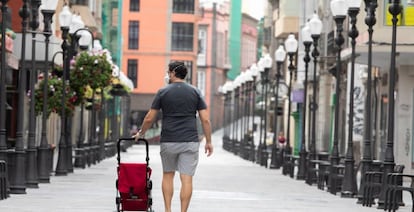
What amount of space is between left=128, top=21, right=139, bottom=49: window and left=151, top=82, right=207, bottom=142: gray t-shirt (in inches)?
4809

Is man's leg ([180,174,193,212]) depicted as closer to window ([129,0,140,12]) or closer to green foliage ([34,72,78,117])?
green foliage ([34,72,78,117])

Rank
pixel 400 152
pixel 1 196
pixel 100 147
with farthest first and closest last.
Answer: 1. pixel 100 147
2. pixel 400 152
3. pixel 1 196

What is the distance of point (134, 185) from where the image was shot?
19.2m

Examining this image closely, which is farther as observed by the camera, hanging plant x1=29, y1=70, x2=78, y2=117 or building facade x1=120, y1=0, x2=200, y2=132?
building facade x1=120, y1=0, x2=200, y2=132

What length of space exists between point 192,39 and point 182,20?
6.93ft

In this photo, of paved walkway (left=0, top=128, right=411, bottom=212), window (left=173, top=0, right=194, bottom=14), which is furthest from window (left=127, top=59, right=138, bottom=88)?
paved walkway (left=0, top=128, right=411, bottom=212)

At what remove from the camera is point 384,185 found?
26.8 m

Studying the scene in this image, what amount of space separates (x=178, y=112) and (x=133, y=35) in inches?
4835

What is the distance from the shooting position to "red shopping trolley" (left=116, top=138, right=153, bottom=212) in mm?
19156

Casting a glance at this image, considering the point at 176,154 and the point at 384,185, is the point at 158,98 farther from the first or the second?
the point at 384,185

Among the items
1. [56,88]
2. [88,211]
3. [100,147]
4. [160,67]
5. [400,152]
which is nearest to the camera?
[88,211]

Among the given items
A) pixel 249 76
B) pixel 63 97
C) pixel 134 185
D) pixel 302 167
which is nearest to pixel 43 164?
pixel 63 97

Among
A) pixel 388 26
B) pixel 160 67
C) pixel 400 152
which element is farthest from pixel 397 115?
pixel 160 67

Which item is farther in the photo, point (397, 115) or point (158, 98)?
point (397, 115)
